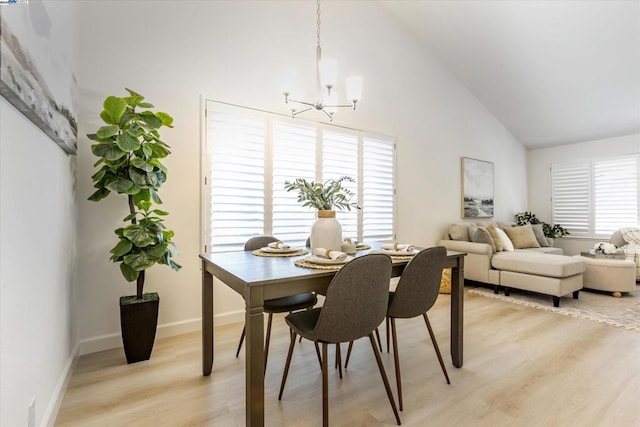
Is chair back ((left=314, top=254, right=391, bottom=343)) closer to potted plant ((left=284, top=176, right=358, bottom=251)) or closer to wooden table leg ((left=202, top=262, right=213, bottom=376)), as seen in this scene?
potted plant ((left=284, top=176, right=358, bottom=251))

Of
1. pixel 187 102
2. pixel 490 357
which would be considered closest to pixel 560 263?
pixel 490 357

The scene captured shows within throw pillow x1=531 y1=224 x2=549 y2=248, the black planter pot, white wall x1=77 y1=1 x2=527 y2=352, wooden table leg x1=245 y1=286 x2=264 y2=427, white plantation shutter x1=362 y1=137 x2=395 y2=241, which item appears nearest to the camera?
wooden table leg x1=245 y1=286 x2=264 y2=427

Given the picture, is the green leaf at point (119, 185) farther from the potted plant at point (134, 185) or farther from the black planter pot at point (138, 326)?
the black planter pot at point (138, 326)

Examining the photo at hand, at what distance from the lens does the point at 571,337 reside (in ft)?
8.86

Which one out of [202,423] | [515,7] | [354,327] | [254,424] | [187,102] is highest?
[515,7]

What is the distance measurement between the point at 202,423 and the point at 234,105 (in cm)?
263

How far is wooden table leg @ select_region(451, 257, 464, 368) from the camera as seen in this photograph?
217 centimetres

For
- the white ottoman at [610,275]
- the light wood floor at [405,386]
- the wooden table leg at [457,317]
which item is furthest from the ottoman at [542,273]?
the wooden table leg at [457,317]

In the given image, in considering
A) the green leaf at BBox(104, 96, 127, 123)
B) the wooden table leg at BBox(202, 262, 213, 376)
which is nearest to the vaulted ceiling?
the green leaf at BBox(104, 96, 127, 123)

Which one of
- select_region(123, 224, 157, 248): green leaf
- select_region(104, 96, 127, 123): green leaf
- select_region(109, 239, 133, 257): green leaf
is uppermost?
select_region(104, 96, 127, 123): green leaf

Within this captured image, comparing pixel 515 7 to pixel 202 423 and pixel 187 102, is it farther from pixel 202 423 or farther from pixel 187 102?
pixel 202 423

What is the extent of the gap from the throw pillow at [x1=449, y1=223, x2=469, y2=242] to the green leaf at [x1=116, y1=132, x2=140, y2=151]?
4379mm

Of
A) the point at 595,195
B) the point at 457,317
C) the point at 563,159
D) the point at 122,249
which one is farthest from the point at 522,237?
the point at 122,249

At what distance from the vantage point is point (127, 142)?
80.7 inches
